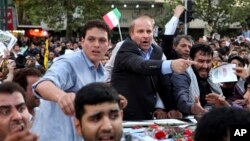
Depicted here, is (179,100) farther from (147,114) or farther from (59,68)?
(59,68)

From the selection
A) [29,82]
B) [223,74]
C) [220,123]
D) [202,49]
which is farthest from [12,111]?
[202,49]

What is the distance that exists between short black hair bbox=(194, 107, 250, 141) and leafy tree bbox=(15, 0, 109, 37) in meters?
27.1

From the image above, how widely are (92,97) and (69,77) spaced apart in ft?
2.85

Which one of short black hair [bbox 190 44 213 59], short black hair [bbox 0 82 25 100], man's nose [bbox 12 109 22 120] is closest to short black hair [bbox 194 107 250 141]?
man's nose [bbox 12 109 22 120]

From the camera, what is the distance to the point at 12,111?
351 cm

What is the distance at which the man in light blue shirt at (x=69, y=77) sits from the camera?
11.4ft

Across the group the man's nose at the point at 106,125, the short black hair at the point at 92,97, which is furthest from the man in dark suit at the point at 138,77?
the man's nose at the point at 106,125

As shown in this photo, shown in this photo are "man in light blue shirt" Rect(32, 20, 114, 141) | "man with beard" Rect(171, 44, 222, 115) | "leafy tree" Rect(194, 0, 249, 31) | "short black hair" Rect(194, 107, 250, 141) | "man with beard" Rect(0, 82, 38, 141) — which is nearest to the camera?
"short black hair" Rect(194, 107, 250, 141)

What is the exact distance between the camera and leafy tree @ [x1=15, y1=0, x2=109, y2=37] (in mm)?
28906

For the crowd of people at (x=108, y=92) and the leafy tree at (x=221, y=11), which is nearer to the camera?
the crowd of people at (x=108, y=92)

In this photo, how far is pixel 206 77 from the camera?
5094mm

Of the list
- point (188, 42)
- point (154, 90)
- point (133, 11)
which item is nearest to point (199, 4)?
point (133, 11)

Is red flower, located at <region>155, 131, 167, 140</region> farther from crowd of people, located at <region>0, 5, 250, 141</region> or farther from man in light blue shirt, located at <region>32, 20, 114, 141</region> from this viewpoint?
man in light blue shirt, located at <region>32, 20, 114, 141</region>

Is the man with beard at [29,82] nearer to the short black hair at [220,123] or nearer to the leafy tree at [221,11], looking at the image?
the short black hair at [220,123]
